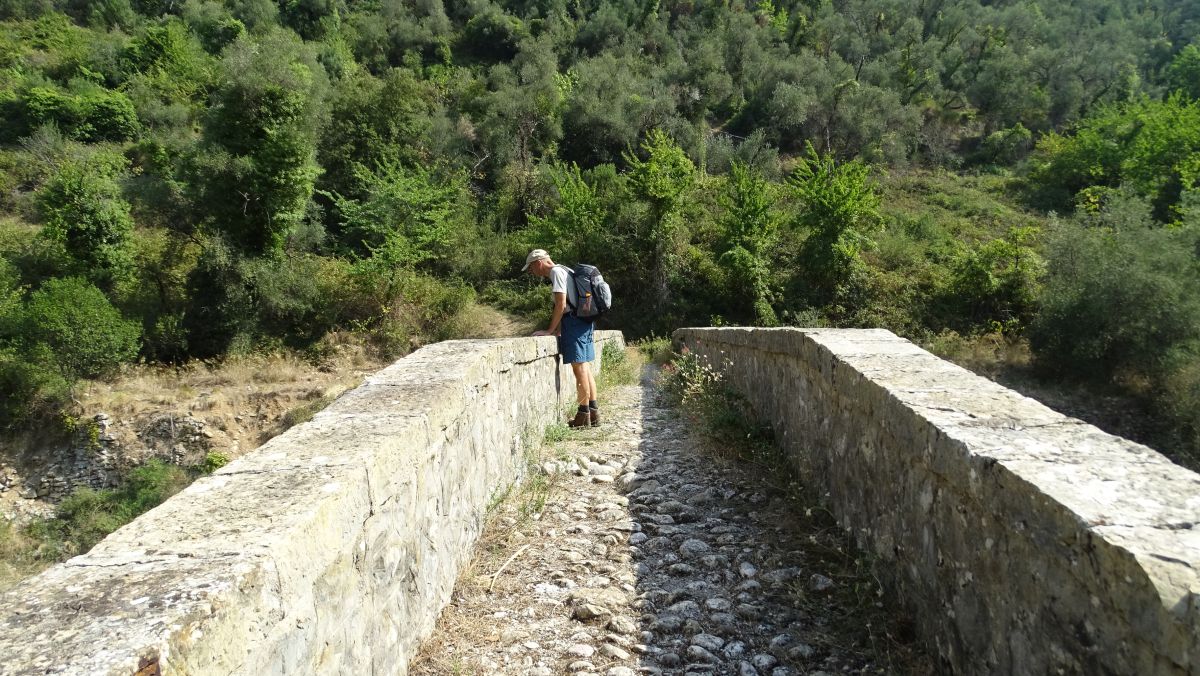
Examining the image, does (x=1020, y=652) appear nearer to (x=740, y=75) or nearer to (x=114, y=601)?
(x=114, y=601)

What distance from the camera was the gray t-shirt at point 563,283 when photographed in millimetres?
5809

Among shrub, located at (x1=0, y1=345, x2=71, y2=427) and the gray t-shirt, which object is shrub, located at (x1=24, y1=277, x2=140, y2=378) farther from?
the gray t-shirt

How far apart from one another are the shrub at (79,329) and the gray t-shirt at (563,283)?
19352 mm

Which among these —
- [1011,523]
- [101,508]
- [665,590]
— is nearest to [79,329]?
[101,508]

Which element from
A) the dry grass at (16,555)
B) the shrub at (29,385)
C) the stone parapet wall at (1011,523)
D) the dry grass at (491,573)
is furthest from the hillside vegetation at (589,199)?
the dry grass at (491,573)

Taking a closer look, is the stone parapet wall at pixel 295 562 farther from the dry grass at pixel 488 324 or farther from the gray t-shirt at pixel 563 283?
the dry grass at pixel 488 324

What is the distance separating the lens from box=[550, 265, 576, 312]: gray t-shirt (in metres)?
5.81

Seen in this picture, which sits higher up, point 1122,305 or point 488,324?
point 1122,305

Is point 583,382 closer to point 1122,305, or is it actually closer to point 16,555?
point 1122,305

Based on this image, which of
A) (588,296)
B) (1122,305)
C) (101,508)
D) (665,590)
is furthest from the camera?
(101,508)

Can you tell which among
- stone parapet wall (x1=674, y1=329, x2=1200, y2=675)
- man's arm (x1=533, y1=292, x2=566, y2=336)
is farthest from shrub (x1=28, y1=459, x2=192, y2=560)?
stone parapet wall (x1=674, y1=329, x2=1200, y2=675)

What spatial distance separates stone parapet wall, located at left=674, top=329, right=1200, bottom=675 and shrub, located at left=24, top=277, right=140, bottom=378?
2242 cm

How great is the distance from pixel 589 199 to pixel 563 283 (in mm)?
19867

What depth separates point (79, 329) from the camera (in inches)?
725
